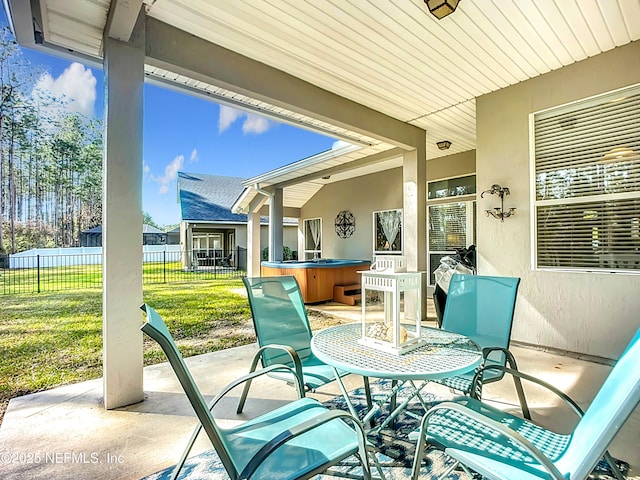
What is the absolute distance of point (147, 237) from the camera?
9062mm

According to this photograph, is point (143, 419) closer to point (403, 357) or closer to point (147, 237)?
point (403, 357)

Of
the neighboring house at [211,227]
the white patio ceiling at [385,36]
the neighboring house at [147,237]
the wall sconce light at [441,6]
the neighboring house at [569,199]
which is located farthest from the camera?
the neighboring house at [211,227]

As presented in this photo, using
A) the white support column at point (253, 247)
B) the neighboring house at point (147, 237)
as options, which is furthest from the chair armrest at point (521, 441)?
the white support column at point (253, 247)

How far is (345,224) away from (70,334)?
7.12 m

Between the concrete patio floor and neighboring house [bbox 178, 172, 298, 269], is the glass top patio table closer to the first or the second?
the concrete patio floor

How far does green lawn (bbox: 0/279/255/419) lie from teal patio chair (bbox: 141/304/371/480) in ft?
5.40

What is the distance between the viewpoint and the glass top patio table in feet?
5.06

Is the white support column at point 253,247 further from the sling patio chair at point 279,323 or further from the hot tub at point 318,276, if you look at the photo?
the sling patio chair at point 279,323

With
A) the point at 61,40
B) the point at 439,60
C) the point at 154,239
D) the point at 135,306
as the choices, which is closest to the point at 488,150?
the point at 439,60

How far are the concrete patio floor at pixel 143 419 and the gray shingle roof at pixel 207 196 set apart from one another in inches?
422

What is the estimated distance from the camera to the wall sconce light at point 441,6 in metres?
2.60

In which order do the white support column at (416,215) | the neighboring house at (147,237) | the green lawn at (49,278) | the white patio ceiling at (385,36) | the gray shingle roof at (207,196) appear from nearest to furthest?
the white patio ceiling at (385,36) < the neighboring house at (147,237) < the green lawn at (49,278) < the white support column at (416,215) < the gray shingle roof at (207,196)

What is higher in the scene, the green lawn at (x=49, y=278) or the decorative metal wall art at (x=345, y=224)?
the decorative metal wall art at (x=345, y=224)

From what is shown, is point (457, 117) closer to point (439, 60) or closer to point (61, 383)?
point (439, 60)
